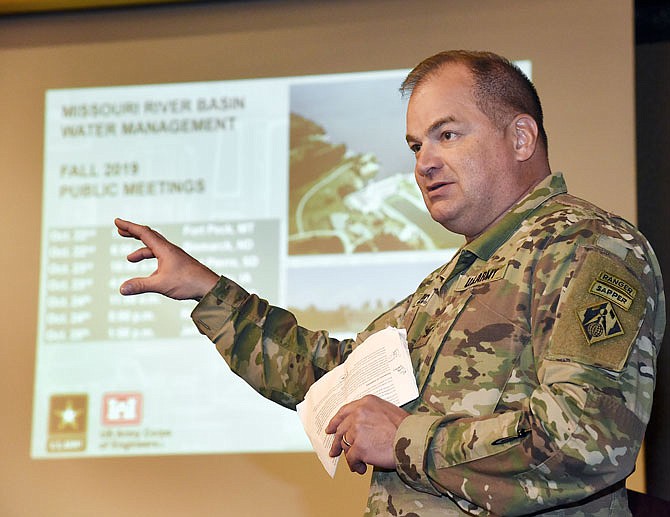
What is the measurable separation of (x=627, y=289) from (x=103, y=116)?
276 cm

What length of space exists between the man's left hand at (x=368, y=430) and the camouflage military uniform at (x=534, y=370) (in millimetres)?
25

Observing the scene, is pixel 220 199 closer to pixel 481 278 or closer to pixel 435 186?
pixel 435 186

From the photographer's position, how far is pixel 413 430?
1465 millimetres

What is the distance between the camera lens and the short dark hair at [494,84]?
70.4 inches

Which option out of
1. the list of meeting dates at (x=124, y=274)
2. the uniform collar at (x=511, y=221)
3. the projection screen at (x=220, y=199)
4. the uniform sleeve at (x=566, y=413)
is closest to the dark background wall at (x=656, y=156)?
the projection screen at (x=220, y=199)

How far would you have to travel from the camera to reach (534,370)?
1494 millimetres

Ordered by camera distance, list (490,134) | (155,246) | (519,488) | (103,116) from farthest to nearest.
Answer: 1. (103,116)
2. (155,246)
3. (490,134)
4. (519,488)

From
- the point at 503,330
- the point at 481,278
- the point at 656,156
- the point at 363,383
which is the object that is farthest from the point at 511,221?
the point at 656,156

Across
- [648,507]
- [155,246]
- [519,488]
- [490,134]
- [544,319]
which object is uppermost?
[490,134]

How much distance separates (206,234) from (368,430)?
2.22 metres

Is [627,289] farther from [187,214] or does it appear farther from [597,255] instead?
[187,214]

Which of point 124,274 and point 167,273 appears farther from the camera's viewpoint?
point 124,274

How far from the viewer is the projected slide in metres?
3.47

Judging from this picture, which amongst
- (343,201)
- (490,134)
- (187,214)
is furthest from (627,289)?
(187,214)
